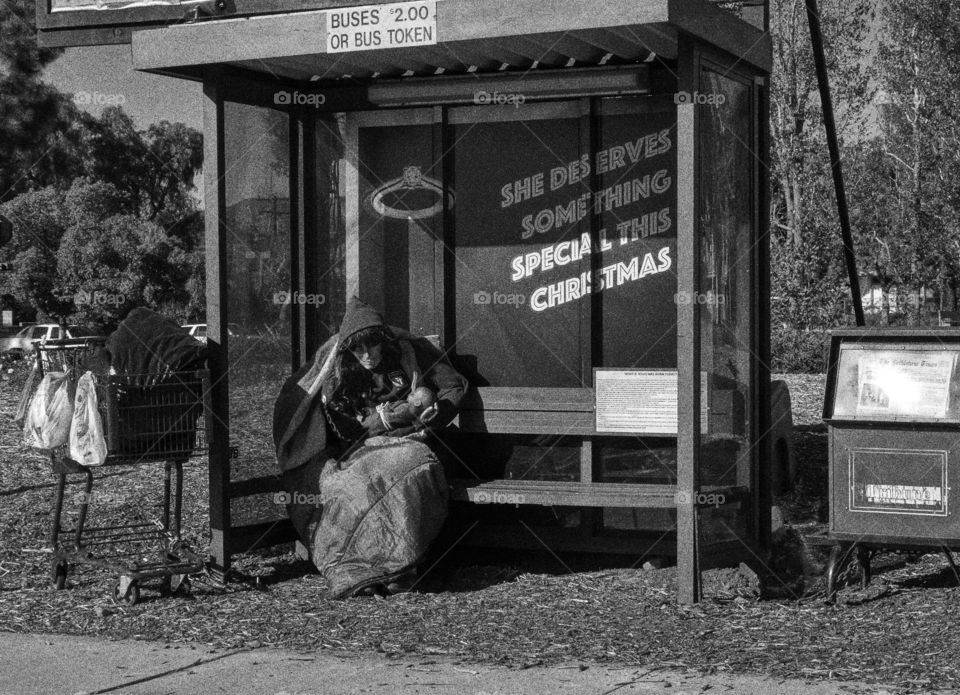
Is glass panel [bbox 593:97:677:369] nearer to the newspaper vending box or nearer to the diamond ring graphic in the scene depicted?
the diamond ring graphic

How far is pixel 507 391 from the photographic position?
304 inches

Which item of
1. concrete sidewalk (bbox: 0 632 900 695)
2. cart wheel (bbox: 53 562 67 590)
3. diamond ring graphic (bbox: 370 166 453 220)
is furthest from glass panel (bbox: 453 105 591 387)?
concrete sidewalk (bbox: 0 632 900 695)

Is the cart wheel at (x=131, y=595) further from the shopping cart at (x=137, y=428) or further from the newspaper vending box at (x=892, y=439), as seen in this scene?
the newspaper vending box at (x=892, y=439)

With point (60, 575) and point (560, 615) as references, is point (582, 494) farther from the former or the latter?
point (60, 575)

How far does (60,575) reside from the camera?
739cm

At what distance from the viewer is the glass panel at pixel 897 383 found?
6422mm

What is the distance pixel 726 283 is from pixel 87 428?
11.6ft

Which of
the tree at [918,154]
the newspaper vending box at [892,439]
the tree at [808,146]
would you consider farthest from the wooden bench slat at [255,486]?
the tree at [918,154]

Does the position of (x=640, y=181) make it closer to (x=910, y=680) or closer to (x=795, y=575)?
(x=795, y=575)

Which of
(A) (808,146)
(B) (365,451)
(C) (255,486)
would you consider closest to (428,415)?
(B) (365,451)

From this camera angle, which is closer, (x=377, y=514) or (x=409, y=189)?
(x=377, y=514)

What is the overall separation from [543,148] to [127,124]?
39.3 metres

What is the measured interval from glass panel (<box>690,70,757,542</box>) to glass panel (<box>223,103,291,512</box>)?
263 centimetres

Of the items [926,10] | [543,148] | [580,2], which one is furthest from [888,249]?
[580,2]
